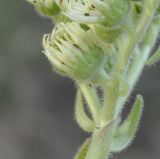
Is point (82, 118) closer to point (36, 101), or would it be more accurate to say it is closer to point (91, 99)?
point (91, 99)

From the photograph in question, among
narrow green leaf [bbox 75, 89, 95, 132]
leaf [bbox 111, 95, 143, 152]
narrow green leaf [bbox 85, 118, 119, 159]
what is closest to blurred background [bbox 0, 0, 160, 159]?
narrow green leaf [bbox 75, 89, 95, 132]

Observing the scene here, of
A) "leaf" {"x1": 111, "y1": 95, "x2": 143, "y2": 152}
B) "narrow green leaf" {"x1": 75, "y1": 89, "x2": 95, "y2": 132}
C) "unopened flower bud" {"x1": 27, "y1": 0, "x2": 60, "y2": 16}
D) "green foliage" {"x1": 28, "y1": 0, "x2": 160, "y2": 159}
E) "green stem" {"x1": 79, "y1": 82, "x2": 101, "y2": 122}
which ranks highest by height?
"unopened flower bud" {"x1": 27, "y1": 0, "x2": 60, "y2": 16}

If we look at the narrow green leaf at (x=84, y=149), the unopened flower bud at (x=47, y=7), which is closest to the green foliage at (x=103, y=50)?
the narrow green leaf at (x=84, y=149)

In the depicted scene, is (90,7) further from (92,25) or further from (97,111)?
(97,111)

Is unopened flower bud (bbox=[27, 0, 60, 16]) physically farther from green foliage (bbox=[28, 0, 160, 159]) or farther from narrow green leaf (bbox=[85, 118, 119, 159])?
narrow green leaf (bbox=[85, 118, 119, 159])

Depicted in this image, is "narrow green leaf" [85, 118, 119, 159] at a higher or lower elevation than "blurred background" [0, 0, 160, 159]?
higher

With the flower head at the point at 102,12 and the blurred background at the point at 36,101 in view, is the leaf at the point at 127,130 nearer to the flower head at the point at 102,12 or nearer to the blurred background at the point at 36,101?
the flower head at the point at 102,12
